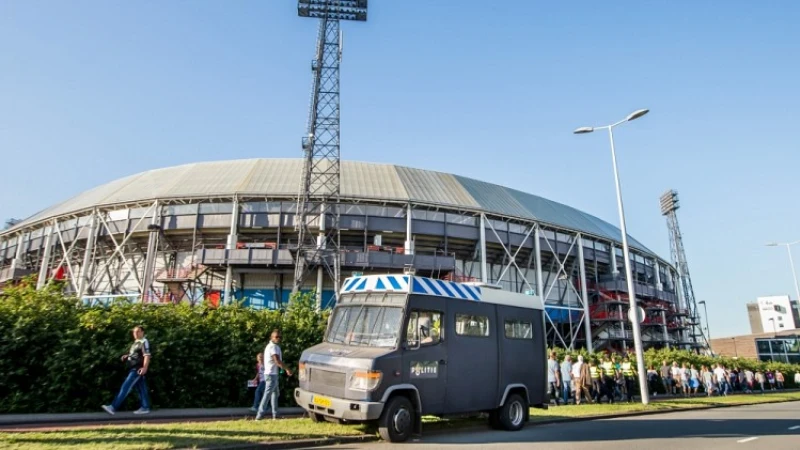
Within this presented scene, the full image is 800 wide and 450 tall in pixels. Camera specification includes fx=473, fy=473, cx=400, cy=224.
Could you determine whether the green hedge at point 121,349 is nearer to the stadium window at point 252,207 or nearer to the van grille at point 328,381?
the van grille at point 328,381

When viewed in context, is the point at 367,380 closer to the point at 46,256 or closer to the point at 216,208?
the point at 216,208

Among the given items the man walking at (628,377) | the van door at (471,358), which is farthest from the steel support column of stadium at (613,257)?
the van door at (471,358)

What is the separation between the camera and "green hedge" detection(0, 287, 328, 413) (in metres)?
9.64

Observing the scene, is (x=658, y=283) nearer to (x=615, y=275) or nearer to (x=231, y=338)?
(x=615, y=275)

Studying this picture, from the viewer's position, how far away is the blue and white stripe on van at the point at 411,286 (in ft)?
27.0

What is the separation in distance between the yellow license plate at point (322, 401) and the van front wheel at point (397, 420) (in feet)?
2.88

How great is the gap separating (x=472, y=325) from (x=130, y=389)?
6.87 m

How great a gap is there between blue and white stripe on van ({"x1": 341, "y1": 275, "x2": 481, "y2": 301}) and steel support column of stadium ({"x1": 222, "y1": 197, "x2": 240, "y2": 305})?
2590 centimetres

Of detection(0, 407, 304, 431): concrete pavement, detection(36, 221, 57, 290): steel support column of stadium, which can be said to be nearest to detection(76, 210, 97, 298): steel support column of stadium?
detection(36, 221, 57, 290): steel support column of stadium

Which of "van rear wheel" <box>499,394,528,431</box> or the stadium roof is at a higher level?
the stadium roof

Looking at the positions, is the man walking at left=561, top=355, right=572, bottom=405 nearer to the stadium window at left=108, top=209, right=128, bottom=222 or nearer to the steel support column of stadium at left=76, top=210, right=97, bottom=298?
the stadium window at left=108, top=209, right=128, bottom=222

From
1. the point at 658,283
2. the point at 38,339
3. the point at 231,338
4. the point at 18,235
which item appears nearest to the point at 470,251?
the point at 658,283

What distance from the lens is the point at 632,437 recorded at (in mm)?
8758

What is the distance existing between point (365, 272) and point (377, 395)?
2826cm
